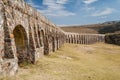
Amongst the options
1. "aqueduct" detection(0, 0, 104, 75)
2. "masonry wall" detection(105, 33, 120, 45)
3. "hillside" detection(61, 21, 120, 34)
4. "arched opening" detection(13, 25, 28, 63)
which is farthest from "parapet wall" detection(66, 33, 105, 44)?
"arched opening" detection(13, 25, 28, 63)

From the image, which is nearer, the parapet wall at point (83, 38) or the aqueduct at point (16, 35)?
the aqueduct at point (16, 35)

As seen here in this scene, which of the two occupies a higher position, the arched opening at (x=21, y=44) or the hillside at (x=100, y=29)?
the hillside at (x=100, y=29)

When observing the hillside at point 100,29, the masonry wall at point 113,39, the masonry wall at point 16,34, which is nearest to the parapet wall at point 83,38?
the masonry wall at point 113,39

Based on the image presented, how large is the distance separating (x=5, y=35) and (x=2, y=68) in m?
2.37

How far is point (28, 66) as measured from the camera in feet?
50.4

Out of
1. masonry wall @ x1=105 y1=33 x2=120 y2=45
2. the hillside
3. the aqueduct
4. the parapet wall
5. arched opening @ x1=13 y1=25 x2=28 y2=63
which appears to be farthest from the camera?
the hillside

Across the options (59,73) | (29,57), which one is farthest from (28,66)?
(59,73)

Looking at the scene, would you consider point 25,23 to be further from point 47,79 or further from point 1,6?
point 47,79

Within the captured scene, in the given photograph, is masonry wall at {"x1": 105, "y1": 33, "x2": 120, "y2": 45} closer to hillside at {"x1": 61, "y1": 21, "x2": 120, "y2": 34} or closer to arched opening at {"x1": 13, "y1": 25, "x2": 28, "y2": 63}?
hillside at {"x1": 61, "y1": 21, "x2": 120, "y2": 34}

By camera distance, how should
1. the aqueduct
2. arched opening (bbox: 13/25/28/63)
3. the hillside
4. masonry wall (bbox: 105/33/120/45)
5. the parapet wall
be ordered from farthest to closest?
1. the hillside
2. masonry wall (bbox: 105/33/120/45)
3. the parapet wall
4. arched opening (bbox: 13/25/28/63)
5. the aqueduct

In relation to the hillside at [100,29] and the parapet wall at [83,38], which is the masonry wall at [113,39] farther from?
the hillside at [100,29]

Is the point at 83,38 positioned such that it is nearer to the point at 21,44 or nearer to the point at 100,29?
the point at 21,44

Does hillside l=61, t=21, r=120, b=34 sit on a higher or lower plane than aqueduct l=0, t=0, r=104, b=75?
higher

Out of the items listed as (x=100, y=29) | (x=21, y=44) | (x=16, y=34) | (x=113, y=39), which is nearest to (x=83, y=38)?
(x=113, y=39)
